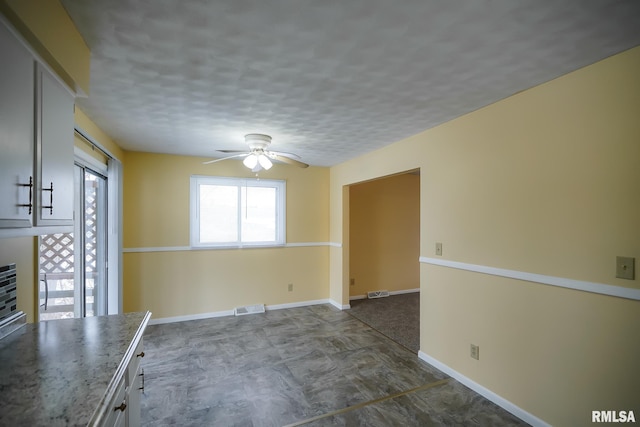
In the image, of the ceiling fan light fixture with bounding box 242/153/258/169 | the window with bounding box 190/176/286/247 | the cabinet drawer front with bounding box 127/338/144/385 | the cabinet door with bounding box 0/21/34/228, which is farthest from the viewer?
the window with bounding box 190/176/286/247

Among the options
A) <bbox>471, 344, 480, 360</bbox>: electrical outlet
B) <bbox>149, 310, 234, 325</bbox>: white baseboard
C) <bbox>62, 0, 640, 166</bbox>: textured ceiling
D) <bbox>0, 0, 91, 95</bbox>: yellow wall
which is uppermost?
<bbox>62, 0, 640, 166</bbox>: textured ceiling

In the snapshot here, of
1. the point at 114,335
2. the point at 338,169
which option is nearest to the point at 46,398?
the point at 114,335

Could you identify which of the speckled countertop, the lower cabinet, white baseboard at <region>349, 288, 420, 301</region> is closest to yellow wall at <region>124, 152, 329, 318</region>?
white baseboard at <region>349, 288, 420, 301</region>

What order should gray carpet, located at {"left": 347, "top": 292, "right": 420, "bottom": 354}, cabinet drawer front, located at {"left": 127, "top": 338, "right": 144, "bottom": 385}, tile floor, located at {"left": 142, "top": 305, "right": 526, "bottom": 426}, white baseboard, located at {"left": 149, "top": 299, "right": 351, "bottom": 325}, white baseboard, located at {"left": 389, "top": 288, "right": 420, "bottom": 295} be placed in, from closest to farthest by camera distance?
cabinet drawer front, located at {"left": 127, "top": 338, "right": 144, "bottom": 385} < tile floor, located at {"left": 142, "top": 305, "right": 526, "bottom": 426} < gray carpet, located at {"left": 347, "top": 292, "right": 420, "bottom": 354} < white baseboard, located at {"left": 149, "top": 299, "right": 351, "bottom": 325} < white baseboard, located at {"left": 389, "top": 288, "right": 420, "bottom": 295}

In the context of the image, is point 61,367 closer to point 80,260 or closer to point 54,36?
point 54,36

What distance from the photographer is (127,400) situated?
133 cm

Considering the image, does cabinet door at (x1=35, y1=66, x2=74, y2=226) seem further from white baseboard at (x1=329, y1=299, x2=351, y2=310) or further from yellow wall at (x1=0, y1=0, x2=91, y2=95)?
white baseboard at (x1=329, y1=299, x2=351, y2=310)

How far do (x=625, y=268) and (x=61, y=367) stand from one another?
9.20 feet

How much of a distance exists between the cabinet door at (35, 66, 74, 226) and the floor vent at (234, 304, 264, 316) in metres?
3.19

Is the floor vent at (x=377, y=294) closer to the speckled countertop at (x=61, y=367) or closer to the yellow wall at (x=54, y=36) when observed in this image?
the speckled countertop at (x=61, y=367)

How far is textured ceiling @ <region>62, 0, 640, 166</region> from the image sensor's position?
4.22 feet

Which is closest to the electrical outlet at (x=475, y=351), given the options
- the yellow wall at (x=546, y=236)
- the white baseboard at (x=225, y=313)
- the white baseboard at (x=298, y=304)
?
the yellow wall at (x=546, y=236)

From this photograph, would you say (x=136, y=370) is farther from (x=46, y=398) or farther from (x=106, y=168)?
(x=106, y=168)

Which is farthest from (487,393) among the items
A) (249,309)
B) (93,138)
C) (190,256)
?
(93,138)
